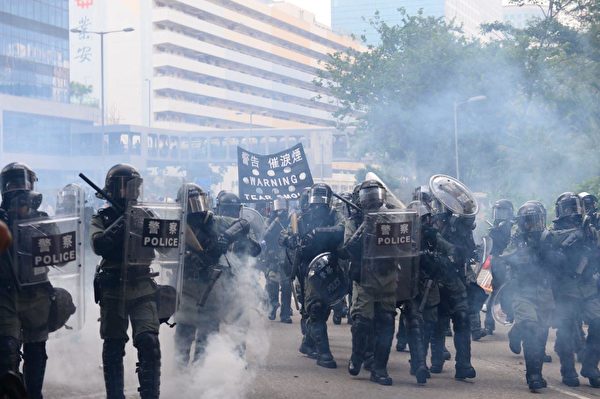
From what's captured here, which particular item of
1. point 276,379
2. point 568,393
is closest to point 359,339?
point 276,379

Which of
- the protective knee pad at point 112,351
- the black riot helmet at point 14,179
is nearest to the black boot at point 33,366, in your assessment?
the protective knee pad at point 112,351

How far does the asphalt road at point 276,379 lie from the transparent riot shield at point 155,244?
1073 mm

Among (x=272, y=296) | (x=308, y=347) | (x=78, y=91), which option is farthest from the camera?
(x=78, y=91)

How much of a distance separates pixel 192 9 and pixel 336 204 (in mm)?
84904

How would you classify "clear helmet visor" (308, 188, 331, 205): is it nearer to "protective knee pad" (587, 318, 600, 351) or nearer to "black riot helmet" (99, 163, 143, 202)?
"protective knee pad" (587, 318, 600, 351)

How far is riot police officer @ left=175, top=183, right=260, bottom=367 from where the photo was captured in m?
8.11

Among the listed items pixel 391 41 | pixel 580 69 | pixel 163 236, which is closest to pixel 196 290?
pixel 163 236

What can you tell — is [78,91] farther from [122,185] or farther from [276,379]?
[122,185]

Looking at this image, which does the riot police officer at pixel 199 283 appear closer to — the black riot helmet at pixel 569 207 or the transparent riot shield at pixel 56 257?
the transparent riot shield at pixel 56 257

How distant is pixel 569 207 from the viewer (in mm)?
9469

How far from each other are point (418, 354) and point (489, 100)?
24.6m

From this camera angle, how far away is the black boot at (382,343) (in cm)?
848

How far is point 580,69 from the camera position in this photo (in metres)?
26.5

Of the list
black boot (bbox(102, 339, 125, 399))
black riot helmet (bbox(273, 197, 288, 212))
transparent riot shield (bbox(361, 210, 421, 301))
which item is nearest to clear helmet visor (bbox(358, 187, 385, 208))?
transparent riot shield (bbox(361, 210, 421, 301))
